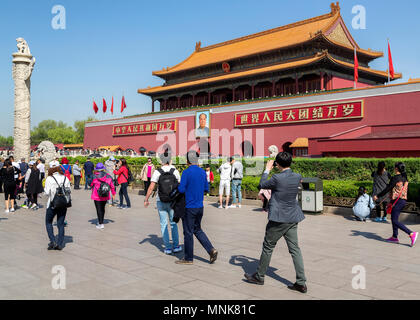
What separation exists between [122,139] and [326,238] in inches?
1331

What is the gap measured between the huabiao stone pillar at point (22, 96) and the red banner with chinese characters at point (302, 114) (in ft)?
45.8

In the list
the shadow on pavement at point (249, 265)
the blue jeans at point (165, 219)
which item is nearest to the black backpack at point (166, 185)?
the blue jeans at point (165, 219)

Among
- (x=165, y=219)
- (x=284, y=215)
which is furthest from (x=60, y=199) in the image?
(x=284, y=215)

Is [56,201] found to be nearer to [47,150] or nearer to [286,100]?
[47,150]

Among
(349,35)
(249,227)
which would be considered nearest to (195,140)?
(349,35)

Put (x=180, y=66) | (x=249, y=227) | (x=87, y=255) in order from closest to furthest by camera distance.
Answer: (x=87, y=255) < (x=249, y=227) < (x=180, y=66)

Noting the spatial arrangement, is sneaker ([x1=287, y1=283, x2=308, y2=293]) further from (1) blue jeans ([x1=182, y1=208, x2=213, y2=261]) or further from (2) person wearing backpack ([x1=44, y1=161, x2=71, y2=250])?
(2) person wearing backpack ([x1=44, y1=161, x2=71, y2=250])

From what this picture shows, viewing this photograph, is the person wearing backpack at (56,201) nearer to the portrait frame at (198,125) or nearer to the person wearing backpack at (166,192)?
the person wearing backpack at (166,192)

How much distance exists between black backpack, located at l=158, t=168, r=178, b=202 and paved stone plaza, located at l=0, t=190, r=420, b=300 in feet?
2.97

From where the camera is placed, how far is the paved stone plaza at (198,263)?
4.25m

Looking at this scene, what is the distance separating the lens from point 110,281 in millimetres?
4566

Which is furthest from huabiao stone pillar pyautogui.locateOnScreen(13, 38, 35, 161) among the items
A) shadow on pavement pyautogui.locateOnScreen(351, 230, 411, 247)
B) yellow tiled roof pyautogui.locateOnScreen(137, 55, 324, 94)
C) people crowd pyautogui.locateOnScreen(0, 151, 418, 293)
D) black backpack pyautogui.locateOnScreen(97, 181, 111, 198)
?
shadow on pavement pyautogui.locateOnScreen(351, 230, 411, 247)

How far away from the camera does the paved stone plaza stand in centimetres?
425
